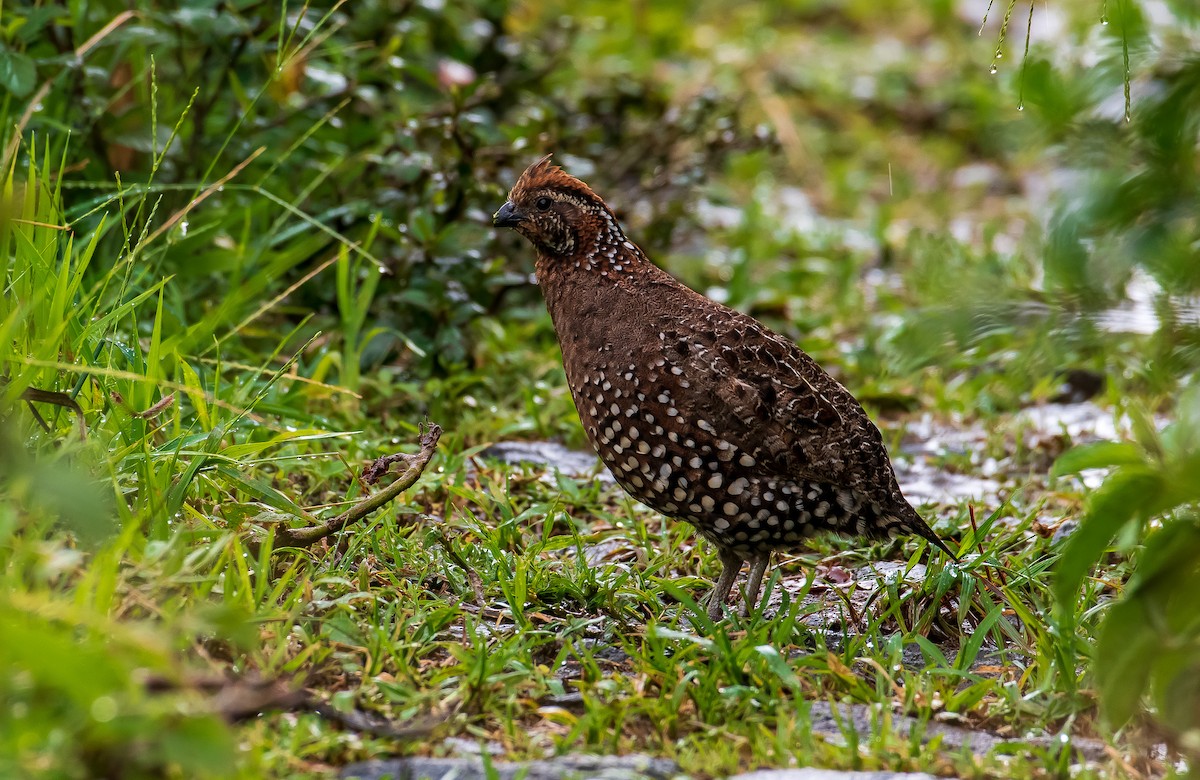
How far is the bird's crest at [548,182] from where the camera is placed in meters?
4.27

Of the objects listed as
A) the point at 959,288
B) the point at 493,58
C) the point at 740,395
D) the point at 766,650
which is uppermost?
the point at 493,58

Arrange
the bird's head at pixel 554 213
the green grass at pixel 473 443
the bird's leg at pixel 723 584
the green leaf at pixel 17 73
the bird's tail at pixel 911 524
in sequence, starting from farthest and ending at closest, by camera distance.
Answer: the green leaf at pixel 17 73
the bird's head at pixel 554 213
the bird's leg at pixel 723 584
the bird's tail at pixel 911 524
the green grass at pixel 473 443

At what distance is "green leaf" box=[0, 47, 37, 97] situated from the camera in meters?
4.57

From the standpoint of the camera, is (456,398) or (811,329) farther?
(811,329)

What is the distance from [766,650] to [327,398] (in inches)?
92.7

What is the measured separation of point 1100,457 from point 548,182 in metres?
2.31

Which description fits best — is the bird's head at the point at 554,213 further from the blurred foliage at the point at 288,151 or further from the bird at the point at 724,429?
the blurred foliage at the point at 288,151

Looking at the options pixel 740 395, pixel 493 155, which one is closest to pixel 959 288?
pixel 740 395

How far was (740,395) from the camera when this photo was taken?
382 centimetres

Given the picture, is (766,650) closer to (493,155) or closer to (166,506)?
(166,506)

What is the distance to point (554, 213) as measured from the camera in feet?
14.0

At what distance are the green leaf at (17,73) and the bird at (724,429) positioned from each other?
2141mm

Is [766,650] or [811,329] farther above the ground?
[811,329]

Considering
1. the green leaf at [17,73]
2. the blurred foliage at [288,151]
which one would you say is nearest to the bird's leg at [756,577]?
the blurred foliage at [288,151]
